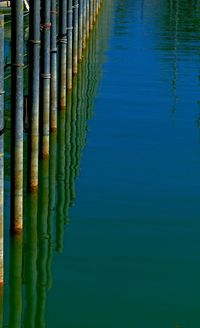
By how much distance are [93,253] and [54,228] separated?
1.55 m

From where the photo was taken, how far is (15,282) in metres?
13.5

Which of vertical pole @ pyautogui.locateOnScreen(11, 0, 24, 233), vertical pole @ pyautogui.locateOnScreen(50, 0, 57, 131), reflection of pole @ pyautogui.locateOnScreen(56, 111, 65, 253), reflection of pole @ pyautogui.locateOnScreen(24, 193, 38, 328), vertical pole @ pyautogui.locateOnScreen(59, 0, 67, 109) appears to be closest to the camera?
reflection of pole @ pyautogui.locateOnScreen(24, 193, 38, 328)

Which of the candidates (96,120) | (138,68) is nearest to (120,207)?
(96,120)

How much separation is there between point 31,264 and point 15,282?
90cm

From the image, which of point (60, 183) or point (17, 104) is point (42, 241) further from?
point (60, 183)

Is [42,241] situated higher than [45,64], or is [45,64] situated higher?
[45,64]

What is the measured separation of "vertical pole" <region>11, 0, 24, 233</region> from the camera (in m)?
14.0

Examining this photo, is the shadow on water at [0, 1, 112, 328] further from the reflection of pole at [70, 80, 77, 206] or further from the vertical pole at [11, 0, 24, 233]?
the vertical pole at [11, 0, 24, 233]

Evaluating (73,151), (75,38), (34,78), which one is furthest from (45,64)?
(75,38)

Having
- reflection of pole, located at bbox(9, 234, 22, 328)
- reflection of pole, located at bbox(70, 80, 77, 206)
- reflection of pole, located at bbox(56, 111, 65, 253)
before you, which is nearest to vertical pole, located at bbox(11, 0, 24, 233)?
reflection of pole, located at bbox(9, 234, 22, 328)

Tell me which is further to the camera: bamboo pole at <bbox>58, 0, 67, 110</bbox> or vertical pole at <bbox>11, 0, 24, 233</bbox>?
bamboo pole at <bbox>58, 0, 67, 110</bbox>

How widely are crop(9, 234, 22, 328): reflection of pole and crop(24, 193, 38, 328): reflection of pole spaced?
116mm

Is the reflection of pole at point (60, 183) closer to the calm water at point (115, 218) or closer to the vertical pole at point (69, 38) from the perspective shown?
the calm water at point (115, 218)

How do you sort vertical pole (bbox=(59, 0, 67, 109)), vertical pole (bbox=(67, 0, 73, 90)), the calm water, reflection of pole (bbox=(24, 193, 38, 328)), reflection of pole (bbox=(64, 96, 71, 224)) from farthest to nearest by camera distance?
vertical pole (bbox=(67, 0, 73, 90)) < vertical pole (bbox=(59, 0, 67, 109)) < reflection of pole (bbox=(64, 96, 71, 224)) < the calm water < reflection of pole (bbox=(24, 193, 38, 328))
